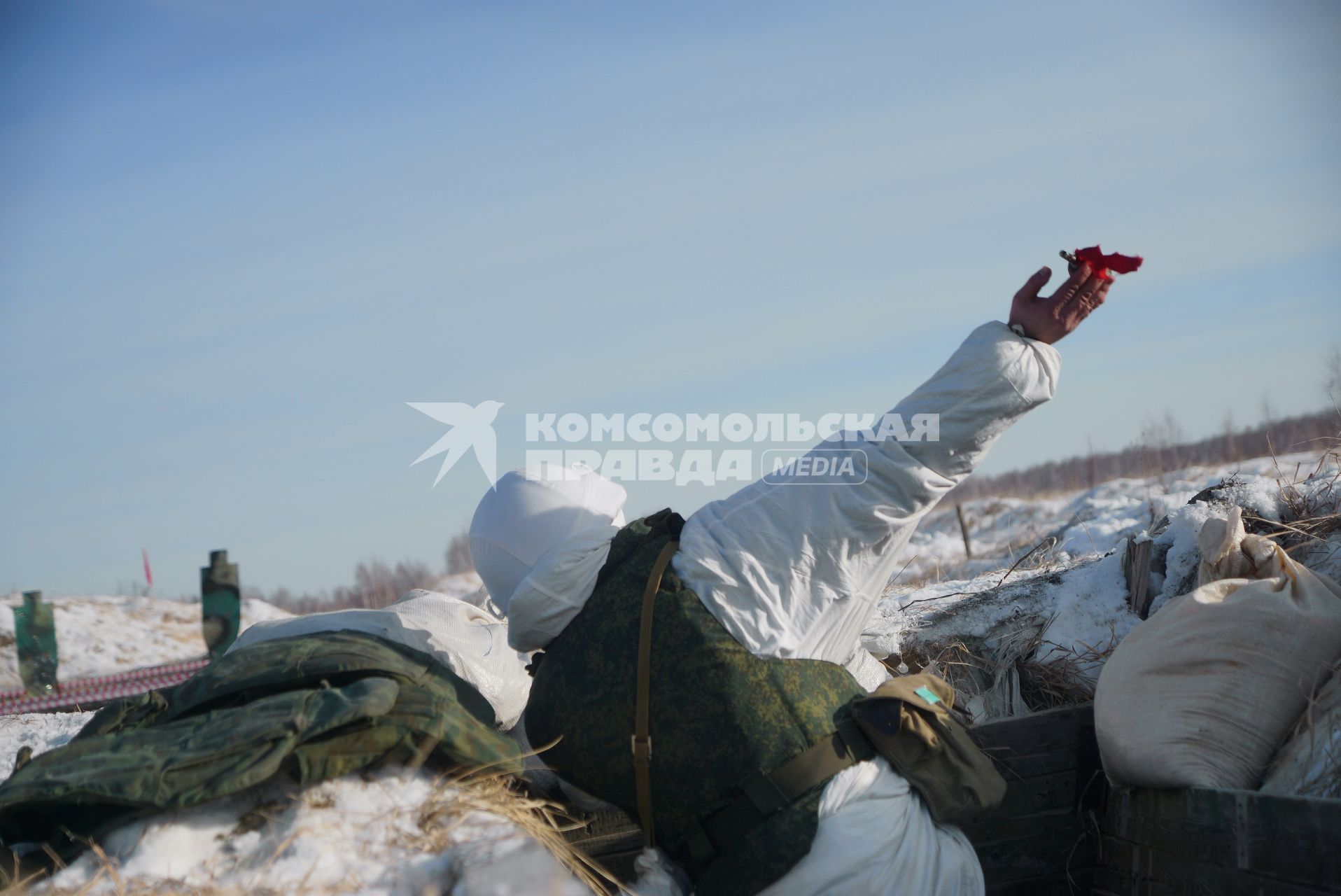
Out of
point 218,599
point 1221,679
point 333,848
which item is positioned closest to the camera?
point 333,848

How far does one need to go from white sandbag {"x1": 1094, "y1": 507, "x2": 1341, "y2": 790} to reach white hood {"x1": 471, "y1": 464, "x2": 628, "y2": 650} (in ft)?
4.62

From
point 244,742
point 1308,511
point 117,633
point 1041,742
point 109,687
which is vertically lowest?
point 117,633

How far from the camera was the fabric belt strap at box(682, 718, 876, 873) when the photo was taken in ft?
7.84

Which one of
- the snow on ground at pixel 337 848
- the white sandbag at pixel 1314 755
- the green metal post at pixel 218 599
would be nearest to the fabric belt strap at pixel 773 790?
the snow on ground at pixel 337 848

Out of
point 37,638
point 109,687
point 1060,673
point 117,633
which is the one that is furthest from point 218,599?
point 1060,673

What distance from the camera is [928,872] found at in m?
2.41

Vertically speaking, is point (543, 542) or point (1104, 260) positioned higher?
point (1104, 260)

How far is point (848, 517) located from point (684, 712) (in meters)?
0.58

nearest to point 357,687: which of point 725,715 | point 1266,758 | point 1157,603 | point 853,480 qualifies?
point 725,715

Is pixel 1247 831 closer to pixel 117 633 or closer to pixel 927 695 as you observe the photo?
pixel 927 695

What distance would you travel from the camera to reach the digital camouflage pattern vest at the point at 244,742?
2105 millimetres

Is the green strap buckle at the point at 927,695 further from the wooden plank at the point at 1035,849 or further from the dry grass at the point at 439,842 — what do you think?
the dry grass at the point at 439,842

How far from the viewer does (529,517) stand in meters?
2.88

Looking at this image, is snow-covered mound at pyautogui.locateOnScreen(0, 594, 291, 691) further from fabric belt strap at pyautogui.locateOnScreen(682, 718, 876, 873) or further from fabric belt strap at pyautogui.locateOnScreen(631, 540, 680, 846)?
fabric belt strap at pyautogui.locateOnScreen(682, 718, 876, 873)
